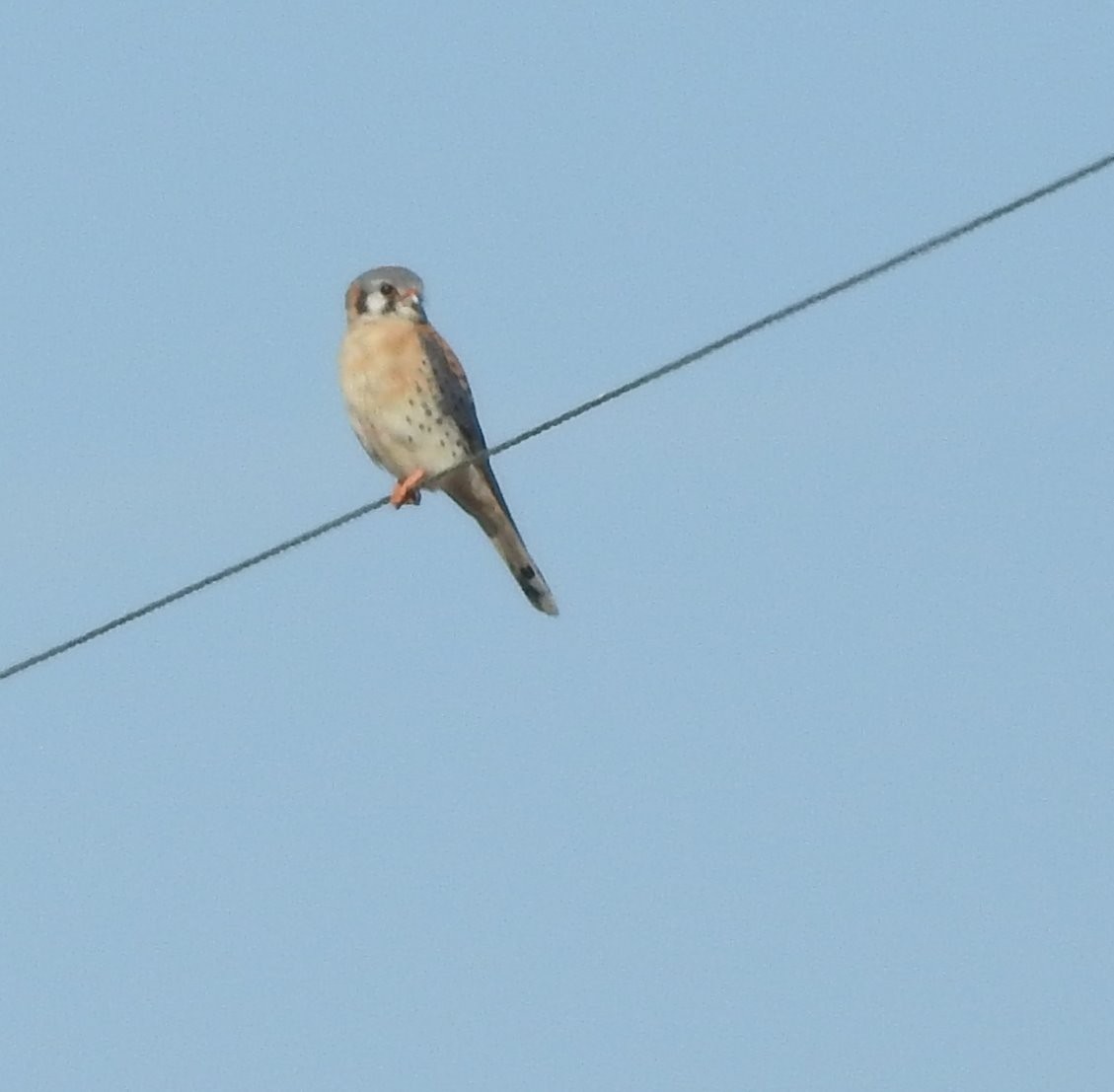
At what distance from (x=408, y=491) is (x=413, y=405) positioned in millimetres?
414

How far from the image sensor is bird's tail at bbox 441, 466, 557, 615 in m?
11.4

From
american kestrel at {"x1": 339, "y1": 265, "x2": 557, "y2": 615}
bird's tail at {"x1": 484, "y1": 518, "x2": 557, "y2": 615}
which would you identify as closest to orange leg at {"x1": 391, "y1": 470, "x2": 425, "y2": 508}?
american kestrel at {"x1": 339, "y1": 265, "x2": 557, "y2": 615}

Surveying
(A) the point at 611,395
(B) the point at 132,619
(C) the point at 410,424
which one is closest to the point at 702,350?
(A) the point at 611,395

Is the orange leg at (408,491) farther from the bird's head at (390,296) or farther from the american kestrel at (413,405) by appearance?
the bird's head at (390,296)

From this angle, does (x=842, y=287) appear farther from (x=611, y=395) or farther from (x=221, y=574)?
(x=221, y=574)

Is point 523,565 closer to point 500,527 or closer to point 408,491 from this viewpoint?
point 500,527

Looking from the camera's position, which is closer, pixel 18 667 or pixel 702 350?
pixel 702 350

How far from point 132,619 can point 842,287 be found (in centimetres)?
205

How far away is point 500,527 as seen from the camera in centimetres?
1150

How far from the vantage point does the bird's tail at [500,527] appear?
37.3ft

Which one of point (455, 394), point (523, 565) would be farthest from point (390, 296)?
point (523, 565)

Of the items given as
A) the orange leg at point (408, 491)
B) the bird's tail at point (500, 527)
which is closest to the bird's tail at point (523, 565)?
the bird's tail at point (500, 527)

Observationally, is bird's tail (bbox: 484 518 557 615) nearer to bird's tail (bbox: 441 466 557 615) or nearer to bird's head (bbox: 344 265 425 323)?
bird's tail (bbox: 441 466 557 615)

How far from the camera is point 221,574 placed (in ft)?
24.4
